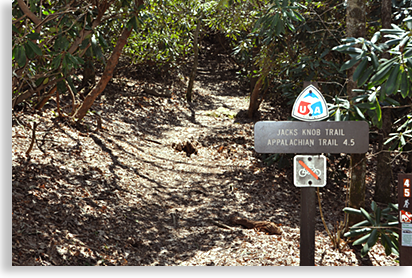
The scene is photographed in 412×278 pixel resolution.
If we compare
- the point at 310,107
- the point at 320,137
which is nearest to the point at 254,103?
the point at 310,107

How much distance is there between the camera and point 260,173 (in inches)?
316

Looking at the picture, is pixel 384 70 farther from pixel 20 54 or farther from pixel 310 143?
pixel 20 54

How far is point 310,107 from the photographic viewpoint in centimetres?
325

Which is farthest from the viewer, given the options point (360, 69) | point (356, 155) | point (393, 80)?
point (356, 155)

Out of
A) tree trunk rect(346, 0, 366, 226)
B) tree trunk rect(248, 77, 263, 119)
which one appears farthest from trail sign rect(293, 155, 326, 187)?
tree trunk rect(248, 77, 263, 119)

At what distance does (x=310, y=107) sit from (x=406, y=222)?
5.20ft

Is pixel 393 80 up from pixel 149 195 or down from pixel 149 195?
up

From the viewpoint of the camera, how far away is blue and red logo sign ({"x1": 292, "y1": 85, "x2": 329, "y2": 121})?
321cm

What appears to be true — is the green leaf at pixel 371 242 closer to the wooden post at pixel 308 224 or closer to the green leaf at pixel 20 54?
the wooden post at pixel 308 224

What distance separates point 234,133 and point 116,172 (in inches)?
177

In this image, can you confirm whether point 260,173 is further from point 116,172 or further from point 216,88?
point 216,88

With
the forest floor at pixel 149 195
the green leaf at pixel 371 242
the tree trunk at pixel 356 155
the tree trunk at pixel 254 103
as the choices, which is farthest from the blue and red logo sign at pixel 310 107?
the tree trunk at pixel 254 103

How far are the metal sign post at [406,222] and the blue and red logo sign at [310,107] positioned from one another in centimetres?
128

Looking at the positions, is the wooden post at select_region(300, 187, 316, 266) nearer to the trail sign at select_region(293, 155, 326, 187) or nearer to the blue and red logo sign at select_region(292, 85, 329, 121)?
the trail sign at select_region(293, 155, 326, 187)
